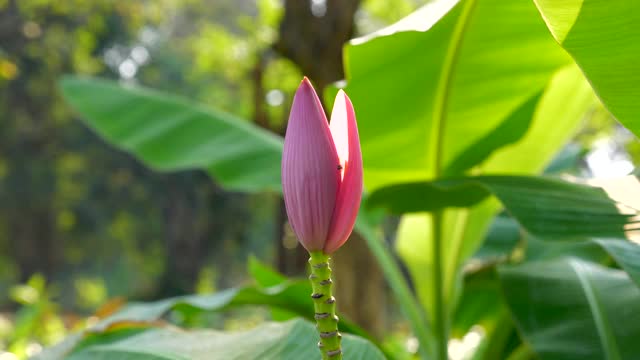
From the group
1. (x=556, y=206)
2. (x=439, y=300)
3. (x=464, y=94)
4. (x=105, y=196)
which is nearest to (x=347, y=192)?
(x=556, y=206)

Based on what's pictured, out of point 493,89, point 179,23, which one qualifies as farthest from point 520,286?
point 179,23

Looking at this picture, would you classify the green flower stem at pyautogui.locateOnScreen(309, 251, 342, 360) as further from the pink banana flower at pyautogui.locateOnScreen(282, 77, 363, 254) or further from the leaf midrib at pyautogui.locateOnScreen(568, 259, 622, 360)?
the leaf midrib at pyautogui.locateOnScreen(568, 259, 622, 360)

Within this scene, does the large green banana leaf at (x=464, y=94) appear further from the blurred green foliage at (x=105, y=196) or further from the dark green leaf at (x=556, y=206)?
the blurred green foliage at (x=105, y=196)

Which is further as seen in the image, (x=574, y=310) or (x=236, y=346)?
(x=574, y=310)

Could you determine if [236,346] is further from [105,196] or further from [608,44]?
[105,196]

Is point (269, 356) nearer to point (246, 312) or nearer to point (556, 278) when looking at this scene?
point (556, 278)

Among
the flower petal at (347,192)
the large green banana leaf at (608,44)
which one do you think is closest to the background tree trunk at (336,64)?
the large green banana leaf at (608,44)

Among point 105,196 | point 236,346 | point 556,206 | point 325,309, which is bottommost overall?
point 325,309
